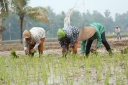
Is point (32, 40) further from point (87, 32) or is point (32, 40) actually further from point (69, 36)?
point (87, 32)

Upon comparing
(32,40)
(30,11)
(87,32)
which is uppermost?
(30,11)

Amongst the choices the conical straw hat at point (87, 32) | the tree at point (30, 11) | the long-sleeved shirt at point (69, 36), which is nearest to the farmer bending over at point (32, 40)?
the long-sleeved shirt at point (69, 36)

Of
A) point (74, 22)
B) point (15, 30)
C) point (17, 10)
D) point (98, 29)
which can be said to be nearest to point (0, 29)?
point (17, 10)

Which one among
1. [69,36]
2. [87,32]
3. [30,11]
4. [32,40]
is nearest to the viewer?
[87,32]

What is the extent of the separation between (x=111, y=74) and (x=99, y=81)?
51 centimetres

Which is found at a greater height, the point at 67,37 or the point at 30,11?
the point at 30,11

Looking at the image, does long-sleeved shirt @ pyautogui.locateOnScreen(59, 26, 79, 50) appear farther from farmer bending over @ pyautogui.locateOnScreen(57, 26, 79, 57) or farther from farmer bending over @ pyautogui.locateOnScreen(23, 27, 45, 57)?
farmer bending over @ pyautogui.locateOnScreen(23, 27, 45, 57)

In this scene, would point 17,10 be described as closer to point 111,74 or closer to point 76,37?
point 76,37

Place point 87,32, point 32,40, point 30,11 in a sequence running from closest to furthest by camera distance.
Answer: point 87,32, point 32,40, point 30,11

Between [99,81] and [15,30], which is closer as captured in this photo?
[99,81]

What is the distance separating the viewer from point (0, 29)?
18.9 metres

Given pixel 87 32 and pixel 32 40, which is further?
pixel 32 40

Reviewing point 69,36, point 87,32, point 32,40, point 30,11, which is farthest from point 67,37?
point 30,11

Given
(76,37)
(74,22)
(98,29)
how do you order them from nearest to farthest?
(98,29)
(76,37)
(74,22)
